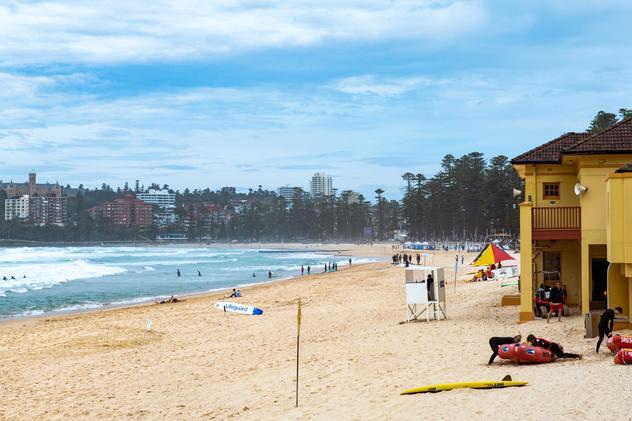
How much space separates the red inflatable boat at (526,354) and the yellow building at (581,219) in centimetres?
447

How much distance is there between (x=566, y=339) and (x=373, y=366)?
15.5 ft

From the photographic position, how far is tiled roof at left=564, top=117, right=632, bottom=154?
20.3 meters

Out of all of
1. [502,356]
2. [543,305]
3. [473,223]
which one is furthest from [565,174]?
[473,223]

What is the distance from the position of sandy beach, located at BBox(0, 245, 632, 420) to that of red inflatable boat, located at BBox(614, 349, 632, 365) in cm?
15

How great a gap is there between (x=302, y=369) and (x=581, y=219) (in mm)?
9106

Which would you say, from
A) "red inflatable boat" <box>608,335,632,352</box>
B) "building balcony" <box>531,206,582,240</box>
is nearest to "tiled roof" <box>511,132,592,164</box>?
"building balcony" <box>531,206,582,240</box>

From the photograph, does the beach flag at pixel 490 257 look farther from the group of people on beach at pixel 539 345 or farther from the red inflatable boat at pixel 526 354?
the red inflatable boat at pixel 526 354

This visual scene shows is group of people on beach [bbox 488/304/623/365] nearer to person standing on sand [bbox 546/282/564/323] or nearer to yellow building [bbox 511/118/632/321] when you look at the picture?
yellow building [bbox 511/118/632/321]

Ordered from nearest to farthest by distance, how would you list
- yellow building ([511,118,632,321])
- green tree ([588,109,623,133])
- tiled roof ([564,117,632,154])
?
1. yellow building ([511,118,632,321])
2. tiled roof ([564,117,632,154])
3. green tree ([588,109,623,133])

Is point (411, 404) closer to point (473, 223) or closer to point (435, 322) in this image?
point (435, 322)

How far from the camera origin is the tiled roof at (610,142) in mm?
20328

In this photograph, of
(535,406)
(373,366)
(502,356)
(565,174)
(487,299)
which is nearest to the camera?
(535,406)

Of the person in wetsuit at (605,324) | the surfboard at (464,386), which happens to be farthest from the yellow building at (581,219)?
the surfboard at (464,386)

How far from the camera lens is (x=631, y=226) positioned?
1794cm
